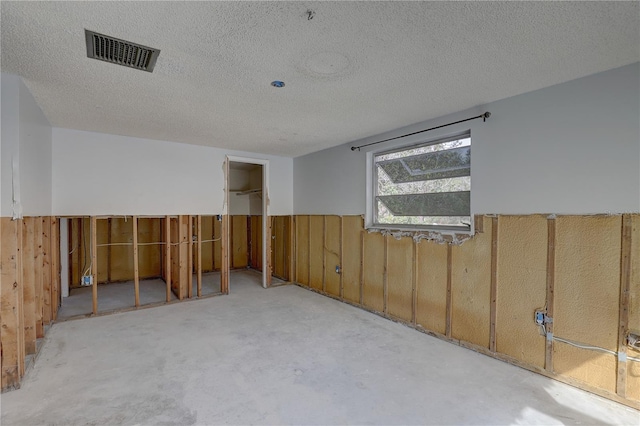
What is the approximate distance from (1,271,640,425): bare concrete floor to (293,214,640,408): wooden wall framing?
162mm

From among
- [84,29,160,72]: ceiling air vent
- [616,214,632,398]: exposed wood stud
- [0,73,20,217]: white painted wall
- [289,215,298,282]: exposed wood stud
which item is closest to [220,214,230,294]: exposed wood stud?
[289,215,298,282]: exposed wood stud

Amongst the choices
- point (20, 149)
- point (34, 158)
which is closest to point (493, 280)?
point (20, 149)

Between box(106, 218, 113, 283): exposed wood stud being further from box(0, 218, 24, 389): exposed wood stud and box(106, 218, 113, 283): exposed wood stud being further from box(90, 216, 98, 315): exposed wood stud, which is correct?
box(0, 218, 24, 389): exposed wood stud

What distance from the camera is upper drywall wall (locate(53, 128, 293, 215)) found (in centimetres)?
414

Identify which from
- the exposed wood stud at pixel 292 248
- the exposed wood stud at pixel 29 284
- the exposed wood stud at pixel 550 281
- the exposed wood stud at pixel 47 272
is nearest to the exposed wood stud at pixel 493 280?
the exposed wood stud at pixel 550 281

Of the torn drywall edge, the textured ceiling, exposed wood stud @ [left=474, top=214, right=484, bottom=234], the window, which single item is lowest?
the torn drywall edge

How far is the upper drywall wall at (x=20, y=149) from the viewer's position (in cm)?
241

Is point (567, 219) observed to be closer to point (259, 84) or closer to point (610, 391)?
point (610, 391)

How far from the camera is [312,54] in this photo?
7.01 ft

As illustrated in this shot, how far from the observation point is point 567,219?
2.54m

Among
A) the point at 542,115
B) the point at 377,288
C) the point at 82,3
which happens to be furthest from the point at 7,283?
the point at 542,115

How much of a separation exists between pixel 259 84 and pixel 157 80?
85 centimetres

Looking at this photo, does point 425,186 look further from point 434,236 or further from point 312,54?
point 312,54

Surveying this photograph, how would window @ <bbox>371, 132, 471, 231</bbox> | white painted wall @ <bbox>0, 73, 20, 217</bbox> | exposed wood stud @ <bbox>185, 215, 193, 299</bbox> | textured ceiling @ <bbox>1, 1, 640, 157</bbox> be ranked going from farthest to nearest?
1. exposed wood stud @ <bbox>185, 215, 193, 299</bbox>
2. window @ <bbox>371, 132, 471, 231</bbox>
3. white painted wall @ <bbox>0, 73, 20, 217</bbox>
4. textured ceiling @ <bbox>1, 1, 640, 157</bbox>
